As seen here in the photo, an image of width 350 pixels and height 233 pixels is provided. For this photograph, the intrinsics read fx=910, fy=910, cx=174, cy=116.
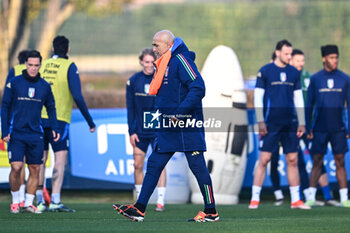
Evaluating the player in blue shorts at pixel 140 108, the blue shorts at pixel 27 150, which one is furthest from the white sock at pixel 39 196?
the player in blue shorts at pixel 140 108

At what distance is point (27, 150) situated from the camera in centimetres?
1159

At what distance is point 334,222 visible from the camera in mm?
9922

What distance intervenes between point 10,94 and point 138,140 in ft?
6.85

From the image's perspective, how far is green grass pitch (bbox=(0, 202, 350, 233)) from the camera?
30.0 ft

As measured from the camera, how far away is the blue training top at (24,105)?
37.6 ft

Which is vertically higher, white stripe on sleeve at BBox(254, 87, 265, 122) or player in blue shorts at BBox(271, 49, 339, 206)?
white stripe on sleeve at BBox(254, 87, 265, 122)

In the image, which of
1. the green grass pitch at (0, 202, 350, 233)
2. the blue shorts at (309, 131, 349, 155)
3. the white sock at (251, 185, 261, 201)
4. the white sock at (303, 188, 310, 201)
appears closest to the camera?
the green grass pitch at (0, 202, 350, 233)

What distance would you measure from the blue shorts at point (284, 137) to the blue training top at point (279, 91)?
8cm

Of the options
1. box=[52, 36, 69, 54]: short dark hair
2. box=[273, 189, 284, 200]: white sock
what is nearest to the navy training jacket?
box=[52, 36, 69, 54]: short dark hair

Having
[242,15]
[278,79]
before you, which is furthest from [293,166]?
[242,15]

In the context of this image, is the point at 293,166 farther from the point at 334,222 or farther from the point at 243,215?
the point at 334,222

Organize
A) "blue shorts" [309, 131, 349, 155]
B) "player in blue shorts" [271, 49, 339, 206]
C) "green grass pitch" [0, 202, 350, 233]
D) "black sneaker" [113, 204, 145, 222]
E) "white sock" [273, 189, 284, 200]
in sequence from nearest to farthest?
1. "green grass pitch" [0, 202, 350, 233]
2. "black sneaker" [113, 204, 145, 222]
3. "blue shorts" [309, 131, 349, 155]
4. "player in blue shorts" [271, 49, 339, 206]
5. "white sock" [273, 189, 284, 200]

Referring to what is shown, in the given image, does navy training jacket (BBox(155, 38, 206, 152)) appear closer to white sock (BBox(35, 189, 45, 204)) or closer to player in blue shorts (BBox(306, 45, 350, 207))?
white sock (BBox(35, 189, 45, 204))

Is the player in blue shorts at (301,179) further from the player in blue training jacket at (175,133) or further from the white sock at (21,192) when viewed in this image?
the player in blue training jacket at (175,133)
